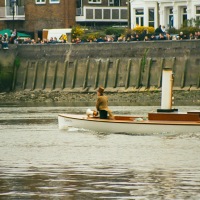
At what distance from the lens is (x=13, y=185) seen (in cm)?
3516

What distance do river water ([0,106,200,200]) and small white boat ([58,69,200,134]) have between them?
270mm

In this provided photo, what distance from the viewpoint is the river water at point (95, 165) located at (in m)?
33.5

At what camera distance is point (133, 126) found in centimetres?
5034

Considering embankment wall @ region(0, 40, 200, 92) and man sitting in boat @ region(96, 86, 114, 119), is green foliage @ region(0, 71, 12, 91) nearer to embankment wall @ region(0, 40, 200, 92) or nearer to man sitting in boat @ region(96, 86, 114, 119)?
embankment wall @ region(0, 40, 200, 92)

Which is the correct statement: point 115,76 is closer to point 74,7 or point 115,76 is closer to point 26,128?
point 74,7

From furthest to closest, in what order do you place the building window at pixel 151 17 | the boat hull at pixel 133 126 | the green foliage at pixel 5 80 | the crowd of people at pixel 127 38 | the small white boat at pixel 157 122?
the building window at pixel 151 17
the green foliage at pixel 5 80
the crowd of people at pixel 127 38
the small white boat at pixel 157 122
the boat hull at pixel 133 126

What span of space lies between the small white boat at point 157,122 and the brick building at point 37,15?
176ft

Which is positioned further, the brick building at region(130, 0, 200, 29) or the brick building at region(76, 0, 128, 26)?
the brick building at region(76, 0, 128, 26)

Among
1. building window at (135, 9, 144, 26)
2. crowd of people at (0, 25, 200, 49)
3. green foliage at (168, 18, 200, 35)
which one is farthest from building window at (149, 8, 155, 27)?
green foliage at (168, 18, 200, 35)

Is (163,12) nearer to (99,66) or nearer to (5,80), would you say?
(99,66)

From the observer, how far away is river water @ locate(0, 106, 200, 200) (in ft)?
110

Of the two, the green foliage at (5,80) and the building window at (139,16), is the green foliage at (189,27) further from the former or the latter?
the green foliage at (5,80)

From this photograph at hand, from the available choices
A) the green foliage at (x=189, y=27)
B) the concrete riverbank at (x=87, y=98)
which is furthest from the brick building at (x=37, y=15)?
the green foliage at (x=189, y=27)

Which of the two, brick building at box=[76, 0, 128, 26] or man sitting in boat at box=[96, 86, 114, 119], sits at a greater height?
brick building at box=[76, 0, 128, 26]
